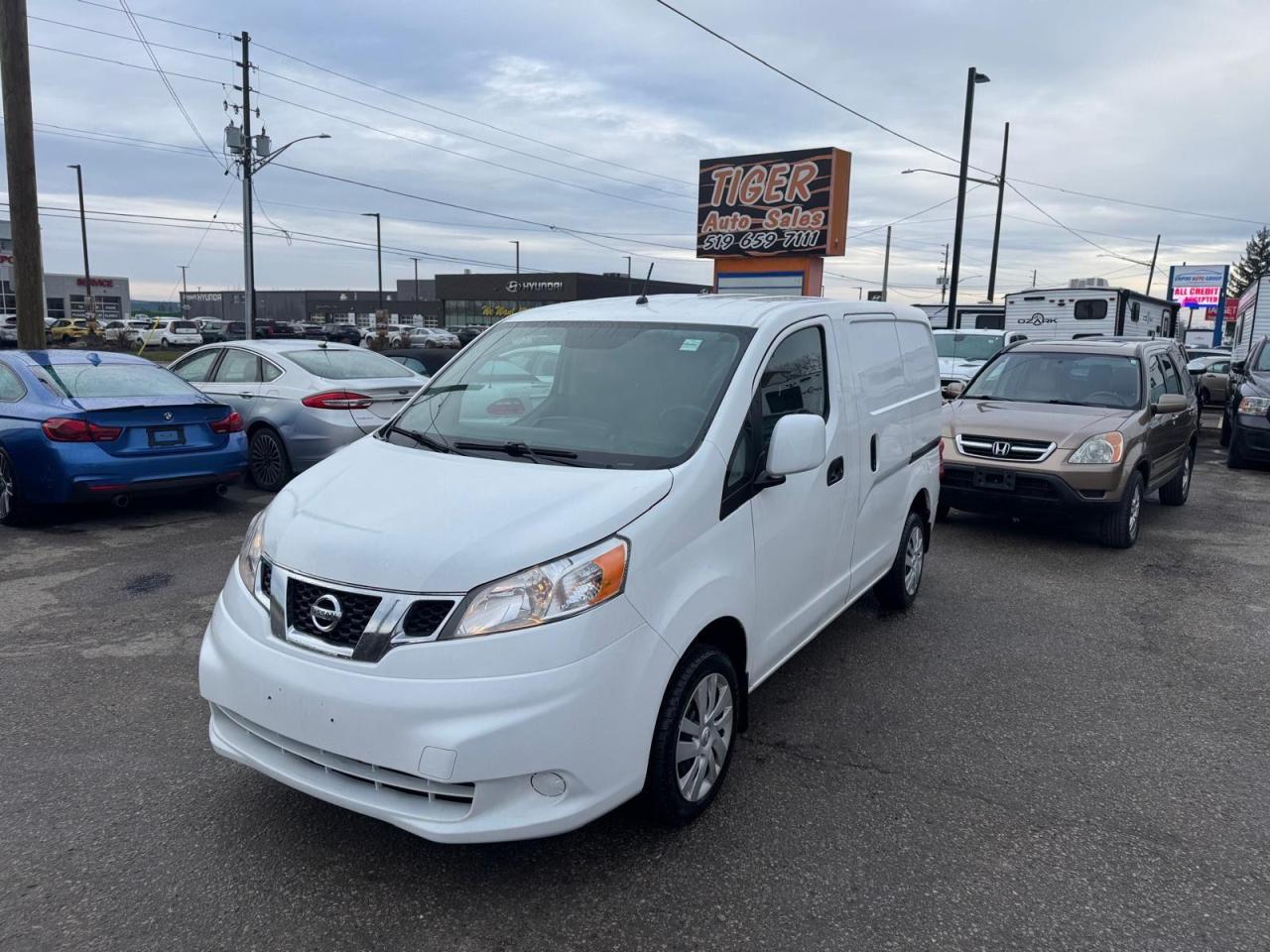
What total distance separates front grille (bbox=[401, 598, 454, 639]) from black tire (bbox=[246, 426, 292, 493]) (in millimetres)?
6896

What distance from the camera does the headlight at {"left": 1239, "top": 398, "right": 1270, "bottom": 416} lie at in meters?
11.6

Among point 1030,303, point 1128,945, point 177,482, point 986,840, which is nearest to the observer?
point 1128,945

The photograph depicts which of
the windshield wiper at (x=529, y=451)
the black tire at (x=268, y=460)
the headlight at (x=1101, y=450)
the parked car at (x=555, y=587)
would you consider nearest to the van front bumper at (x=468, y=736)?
the parked car at (x=555, y=587)

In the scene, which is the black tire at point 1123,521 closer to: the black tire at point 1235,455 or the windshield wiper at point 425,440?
the black tire at point 1235,455

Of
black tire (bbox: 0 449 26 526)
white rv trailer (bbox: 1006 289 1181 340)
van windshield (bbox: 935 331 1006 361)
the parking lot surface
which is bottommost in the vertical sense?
the parking lot surface

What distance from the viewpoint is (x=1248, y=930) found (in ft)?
9.21

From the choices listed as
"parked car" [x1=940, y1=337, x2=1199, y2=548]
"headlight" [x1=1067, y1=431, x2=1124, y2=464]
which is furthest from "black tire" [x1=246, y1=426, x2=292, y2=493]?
"headlight" [x1=1067, y1=431, x2=1124, y2=464]

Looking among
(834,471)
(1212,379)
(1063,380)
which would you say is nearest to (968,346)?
(1212,379)

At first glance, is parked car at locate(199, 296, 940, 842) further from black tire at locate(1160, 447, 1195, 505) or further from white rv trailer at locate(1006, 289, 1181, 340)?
white rv trailer at locate(1006, 289, 1181, 340)

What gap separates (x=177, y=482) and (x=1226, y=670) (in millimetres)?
7673

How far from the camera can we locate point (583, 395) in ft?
12.7

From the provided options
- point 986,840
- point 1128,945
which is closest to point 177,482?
point 986,840

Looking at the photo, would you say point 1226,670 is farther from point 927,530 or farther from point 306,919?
point 306,919

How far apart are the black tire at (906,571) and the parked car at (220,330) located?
48.9 m
